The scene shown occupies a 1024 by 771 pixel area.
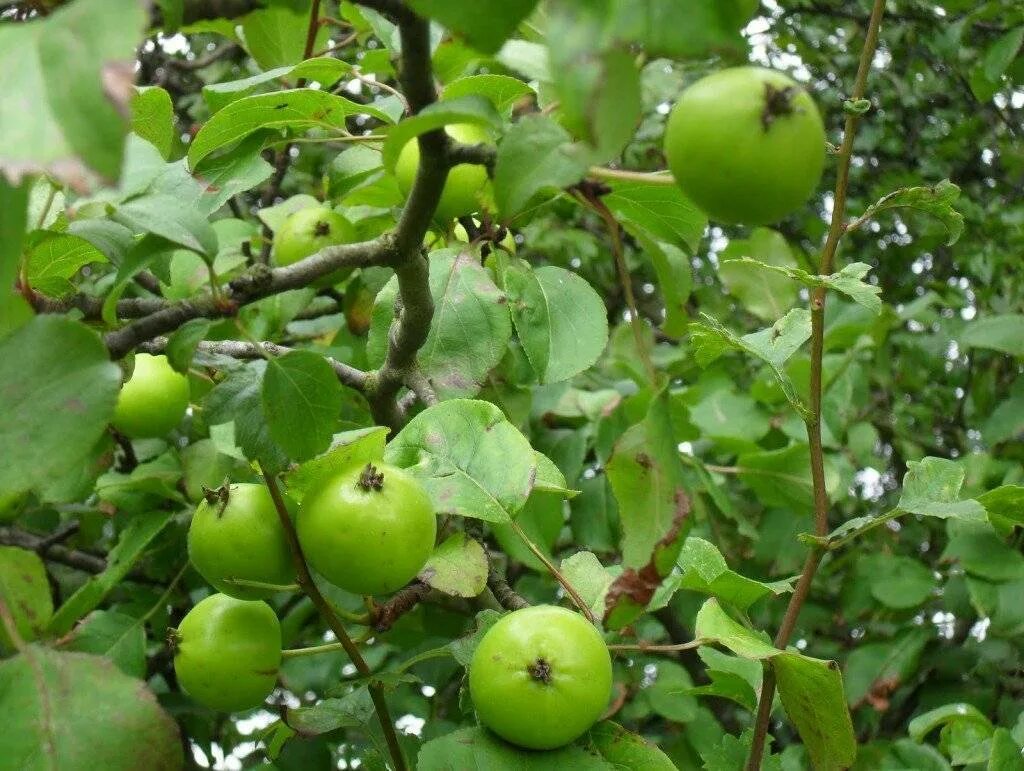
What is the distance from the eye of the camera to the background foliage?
0.67m

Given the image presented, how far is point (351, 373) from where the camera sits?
4.07 feet

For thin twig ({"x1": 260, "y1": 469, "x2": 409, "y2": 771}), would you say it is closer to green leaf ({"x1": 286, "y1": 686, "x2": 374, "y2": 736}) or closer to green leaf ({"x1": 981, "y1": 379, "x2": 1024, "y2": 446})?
green leaf ({"x1": 286, "y1": 686, "x2": 374, "y2": 736})

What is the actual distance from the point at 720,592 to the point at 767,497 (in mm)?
729

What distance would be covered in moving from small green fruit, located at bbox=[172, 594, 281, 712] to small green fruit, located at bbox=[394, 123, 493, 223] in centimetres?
49

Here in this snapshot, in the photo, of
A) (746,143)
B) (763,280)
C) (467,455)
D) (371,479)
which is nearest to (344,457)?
(371,479)

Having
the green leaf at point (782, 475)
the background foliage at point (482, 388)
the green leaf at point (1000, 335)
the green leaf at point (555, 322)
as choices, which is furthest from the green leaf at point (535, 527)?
the green leaf at point (1000, 335)

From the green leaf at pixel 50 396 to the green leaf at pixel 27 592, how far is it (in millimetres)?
542

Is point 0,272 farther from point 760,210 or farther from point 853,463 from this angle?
point 853,463

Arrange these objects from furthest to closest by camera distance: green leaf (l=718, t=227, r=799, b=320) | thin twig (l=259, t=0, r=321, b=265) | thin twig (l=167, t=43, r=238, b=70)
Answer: thin twig (l=167, t=43, r=238, b=70) < green leaf (l=718, t=227, r=799, b=320) < thin twig (l=259, t=0, r=321, b=265)

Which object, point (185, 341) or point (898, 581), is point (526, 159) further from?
point (898, 581)

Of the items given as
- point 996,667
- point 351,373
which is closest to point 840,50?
point 996,667

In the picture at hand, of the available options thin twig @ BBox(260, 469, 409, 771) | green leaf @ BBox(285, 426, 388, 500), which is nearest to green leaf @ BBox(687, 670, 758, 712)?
thin twig @ BBox(260, 469, 409, 771)

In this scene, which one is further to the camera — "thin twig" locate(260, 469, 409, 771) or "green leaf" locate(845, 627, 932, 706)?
"green leaf" locate(845, 627, 932, 706)

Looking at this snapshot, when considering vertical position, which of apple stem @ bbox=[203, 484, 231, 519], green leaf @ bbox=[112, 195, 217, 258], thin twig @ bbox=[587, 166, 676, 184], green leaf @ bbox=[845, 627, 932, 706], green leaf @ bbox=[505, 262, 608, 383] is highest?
thin twig @ bbox=[587, 166, 676, 184]
